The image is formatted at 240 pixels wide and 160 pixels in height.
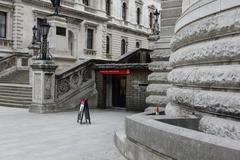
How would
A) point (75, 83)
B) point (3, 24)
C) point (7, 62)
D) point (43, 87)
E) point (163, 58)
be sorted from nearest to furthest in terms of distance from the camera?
point (163, 58)
point (43, 87)
point (75, 83)
point (7, 62)
point (3, 24)

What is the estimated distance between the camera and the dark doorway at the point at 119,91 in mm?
19766

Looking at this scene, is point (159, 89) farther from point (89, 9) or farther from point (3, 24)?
point (89, 9)

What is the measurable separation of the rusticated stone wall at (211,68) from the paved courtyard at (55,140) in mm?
1840

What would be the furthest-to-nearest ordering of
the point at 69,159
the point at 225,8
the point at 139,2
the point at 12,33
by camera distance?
1. the point at 139,2
2. the point at 12,33
3. the point at 69,159
4. the point at 225,8

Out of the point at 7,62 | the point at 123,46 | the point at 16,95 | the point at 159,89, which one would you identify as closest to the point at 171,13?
the point at 159,89

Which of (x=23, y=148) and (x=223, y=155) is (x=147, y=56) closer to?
(x=23, y=148)

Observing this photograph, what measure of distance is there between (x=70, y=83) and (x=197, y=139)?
13.7 m

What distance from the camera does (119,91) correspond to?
19.9 m

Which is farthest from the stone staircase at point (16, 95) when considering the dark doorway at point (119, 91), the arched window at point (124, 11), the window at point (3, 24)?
the arched window at point (124, 11)

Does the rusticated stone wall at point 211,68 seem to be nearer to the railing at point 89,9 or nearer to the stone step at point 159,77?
the stone step at point 159,77

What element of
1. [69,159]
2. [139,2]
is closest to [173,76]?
[69,159]

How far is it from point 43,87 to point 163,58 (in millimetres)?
6004

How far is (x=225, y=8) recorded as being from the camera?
212 inches

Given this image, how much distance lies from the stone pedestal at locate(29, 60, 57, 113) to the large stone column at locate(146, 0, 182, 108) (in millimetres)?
5412
